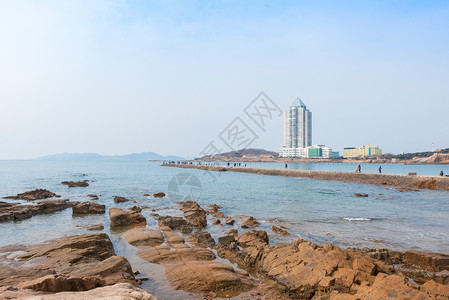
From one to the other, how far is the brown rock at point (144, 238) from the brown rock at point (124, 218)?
10.2 ft

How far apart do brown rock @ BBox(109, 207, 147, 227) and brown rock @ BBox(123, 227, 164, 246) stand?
3.12 meters

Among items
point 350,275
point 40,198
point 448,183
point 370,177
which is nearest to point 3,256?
point 350,275

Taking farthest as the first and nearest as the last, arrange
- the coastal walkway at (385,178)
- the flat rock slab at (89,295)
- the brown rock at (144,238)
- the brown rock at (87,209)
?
the coastal walkway at (385,178) → the brown rock at (87,209) → the brown rock at (144,238) → the flat rock slab at (89,295)

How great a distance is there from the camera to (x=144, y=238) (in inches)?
512

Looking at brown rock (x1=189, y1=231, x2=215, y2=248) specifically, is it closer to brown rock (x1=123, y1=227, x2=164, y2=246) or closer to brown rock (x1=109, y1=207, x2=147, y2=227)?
brown rock (x1=123, y1=227, x2=164, y2=246)

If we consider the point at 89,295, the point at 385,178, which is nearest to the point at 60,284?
the point at 89,295

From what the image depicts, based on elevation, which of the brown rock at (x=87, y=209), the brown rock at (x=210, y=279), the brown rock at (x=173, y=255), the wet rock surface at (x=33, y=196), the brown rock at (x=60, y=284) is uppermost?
the brown rock at (x=60, y=284)

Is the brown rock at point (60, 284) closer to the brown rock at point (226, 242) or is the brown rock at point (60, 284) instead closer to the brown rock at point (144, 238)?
the brown rock at point (144, 238)

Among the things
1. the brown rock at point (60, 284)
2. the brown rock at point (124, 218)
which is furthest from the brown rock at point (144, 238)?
the brown rock at point (60, 284)

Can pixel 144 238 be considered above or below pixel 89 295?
below

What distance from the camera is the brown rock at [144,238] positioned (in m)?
12.6

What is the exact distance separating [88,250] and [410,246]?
44.7 feet

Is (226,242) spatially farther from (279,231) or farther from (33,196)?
(33,196)

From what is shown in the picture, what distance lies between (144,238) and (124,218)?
4.77 meters
